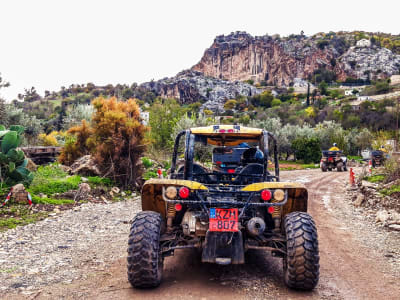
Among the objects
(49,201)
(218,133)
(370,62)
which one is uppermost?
(370,62)

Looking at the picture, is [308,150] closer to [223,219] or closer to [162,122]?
[162,122]

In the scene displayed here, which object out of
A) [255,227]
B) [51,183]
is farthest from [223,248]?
[51,183]

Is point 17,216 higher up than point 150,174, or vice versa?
point 17,216

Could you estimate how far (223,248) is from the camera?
462cm

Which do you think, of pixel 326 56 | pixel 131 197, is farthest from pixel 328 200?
pixel 326 56

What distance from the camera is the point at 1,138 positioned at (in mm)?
11445

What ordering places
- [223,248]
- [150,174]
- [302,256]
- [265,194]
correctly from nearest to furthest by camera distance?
[302,256]
[223,248]
[265,194]
[150,174]

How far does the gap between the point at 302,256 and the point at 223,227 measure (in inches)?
40.2

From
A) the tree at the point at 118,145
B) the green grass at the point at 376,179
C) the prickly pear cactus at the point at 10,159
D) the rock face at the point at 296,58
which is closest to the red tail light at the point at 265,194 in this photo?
the prickly pear cactus at the point at 10,159

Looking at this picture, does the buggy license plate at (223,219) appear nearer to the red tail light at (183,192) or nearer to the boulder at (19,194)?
the red tail light at (183,192)

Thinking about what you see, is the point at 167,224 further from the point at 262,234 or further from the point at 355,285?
the point at 355,285

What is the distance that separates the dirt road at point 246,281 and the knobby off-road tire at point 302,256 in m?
0.19

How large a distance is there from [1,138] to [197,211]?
29.4 ft

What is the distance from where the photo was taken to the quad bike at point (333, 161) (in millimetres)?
32688
